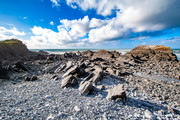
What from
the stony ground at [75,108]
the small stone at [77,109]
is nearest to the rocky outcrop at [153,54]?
the stony ground at [75,108]

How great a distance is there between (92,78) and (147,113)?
4538 millimetres

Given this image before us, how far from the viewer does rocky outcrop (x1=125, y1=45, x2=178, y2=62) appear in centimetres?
2273

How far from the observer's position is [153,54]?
26.0m

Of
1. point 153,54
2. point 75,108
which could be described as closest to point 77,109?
point 75,108

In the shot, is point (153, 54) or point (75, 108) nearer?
point (75, 108)

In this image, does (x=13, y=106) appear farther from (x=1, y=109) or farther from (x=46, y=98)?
(x=46, y=98)

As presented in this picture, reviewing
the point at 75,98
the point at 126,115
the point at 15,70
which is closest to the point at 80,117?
the point at 75,98

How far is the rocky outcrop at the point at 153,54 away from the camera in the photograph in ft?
74.6

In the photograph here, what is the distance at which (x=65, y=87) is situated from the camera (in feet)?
20.9

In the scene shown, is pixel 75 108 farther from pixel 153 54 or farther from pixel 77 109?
pixel 153 54

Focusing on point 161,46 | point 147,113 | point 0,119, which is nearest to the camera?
point 0,119

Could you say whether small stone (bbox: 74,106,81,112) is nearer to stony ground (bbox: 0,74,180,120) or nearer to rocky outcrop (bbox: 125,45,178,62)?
stony ground (bbox: 0,74,180,120)

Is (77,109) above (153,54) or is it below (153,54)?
below

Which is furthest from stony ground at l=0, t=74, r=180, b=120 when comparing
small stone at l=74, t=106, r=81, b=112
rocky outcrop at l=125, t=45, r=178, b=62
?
rocky outcrop at l=125, t=45, r=178, b=62
